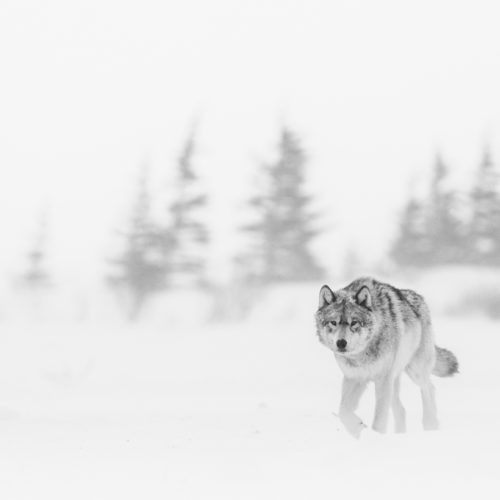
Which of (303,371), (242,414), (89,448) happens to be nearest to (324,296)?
(89,448)

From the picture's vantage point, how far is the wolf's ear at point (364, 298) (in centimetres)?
568

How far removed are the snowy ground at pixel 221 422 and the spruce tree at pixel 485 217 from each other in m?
8.32

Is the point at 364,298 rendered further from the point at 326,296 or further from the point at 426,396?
the point at 426,396

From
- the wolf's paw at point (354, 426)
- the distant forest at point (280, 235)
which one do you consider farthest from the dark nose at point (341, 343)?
the distant forest at point (280, 235)

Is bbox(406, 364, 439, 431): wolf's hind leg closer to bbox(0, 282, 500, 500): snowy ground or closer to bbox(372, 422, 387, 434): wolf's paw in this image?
bbox(0, 282, 500, 500): snowy ground

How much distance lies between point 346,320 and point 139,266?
2010cm

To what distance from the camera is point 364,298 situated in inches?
225

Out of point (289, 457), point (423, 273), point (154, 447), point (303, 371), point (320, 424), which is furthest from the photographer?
point (423, 273)

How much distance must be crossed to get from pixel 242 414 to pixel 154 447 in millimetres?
3851

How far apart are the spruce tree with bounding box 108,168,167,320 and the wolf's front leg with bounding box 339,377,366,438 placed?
19.4m

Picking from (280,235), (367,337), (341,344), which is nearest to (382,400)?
(367,337)

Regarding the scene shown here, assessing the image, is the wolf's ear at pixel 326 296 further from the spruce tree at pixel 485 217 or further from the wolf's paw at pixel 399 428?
the spruce tree at pixel 485 217

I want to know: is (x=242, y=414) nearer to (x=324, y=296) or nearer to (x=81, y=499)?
(x=324, y=296)

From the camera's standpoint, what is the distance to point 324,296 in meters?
5.75
